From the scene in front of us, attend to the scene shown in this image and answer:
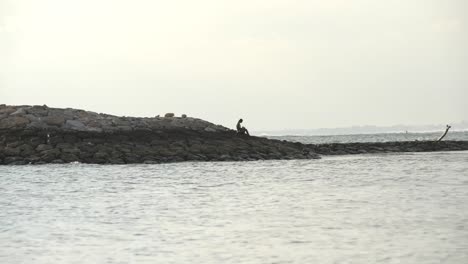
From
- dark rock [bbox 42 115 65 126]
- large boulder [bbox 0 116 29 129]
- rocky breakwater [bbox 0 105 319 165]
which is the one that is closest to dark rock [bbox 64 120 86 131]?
rocky breakwater [bbox 0 105 319 165]

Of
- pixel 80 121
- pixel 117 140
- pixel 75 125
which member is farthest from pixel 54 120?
pixel 117 140

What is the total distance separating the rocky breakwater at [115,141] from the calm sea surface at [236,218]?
9.27 meters

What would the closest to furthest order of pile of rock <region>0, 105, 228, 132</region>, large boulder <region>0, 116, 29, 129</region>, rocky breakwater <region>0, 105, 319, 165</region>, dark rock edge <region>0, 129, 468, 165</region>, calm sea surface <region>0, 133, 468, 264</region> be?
calm sea surface <region>0, 133, 468, 264</region> < dark rock edge <region>0, 129, 468, 165</region> < rocky breakwater <region>0, 105, 319, 165</region> < large boulder <region>0, 116, 29, 129</region> < pile of rock <region>0, 105, 228, 132</region>

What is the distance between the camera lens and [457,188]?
22484mm

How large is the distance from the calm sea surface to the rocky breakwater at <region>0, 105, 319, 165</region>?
927 centimetres

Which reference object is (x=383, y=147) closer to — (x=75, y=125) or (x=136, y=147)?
(x=136, y=147)

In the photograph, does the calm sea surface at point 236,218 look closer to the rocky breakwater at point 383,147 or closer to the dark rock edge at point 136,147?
the dark rock edge at point 136,147

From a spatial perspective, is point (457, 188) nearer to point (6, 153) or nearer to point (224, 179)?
point (224, 179)

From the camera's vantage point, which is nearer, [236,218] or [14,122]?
[236,218]

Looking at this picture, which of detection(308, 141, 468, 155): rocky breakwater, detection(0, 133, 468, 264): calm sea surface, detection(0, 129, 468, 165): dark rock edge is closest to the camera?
detection(0, 133, 468, 264): calm sea surface

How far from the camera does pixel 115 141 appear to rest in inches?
1656

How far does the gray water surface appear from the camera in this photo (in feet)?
38.9

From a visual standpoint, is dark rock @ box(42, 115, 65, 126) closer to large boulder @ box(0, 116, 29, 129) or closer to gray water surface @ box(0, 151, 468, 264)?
large boulder @ box(0, 116, 29, 129)

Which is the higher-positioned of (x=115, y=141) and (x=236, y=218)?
(x=115, y=141)
